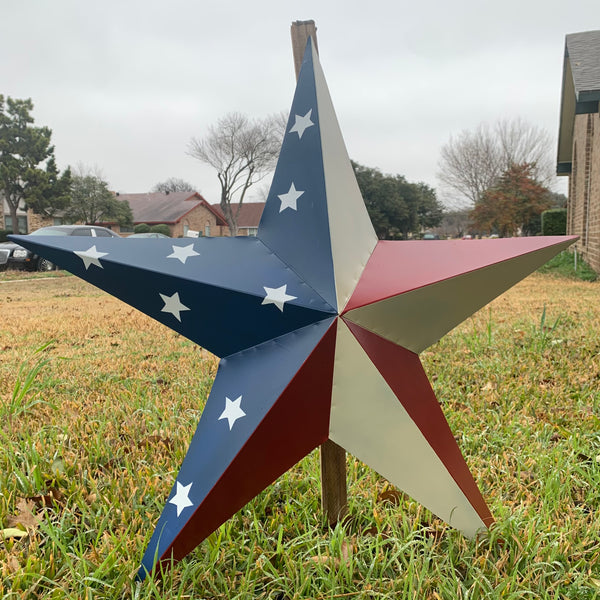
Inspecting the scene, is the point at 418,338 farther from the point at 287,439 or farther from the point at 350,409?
the point at 287,439

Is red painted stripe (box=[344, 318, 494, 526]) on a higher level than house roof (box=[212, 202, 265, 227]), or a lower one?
lower

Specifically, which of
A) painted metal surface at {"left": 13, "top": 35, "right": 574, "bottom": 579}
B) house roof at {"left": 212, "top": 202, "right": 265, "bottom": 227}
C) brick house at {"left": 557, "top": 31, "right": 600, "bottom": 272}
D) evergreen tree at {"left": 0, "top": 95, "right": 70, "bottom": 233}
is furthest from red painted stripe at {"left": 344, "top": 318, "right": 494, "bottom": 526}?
house roof at {"left": 212, "top": 202, "right": 265, "bottom": 227}

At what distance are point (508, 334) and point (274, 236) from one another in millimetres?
3375

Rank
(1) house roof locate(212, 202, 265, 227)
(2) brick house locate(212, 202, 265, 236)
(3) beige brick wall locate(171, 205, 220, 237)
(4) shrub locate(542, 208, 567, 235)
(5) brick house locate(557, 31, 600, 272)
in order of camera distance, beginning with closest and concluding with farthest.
Result: (5) brick house locate(557, 31, 600, 272)
(4) shrub locate(542, 208, 567, 235)
(3) beige brick wall locate(171, 205, 220, 237)
(2) brick house locate(212, 202, 265, 236)
(1) house roof locate(212, 202, 265, 227)

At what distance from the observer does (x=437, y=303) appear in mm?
1349

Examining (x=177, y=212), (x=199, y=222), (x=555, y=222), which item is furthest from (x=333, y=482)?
(x=199, y=222)

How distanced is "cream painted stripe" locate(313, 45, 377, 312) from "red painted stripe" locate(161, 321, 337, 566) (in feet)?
0.62

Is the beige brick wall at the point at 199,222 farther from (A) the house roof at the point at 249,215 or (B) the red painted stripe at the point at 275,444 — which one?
(B) the red painted stripe at the point at 275,444

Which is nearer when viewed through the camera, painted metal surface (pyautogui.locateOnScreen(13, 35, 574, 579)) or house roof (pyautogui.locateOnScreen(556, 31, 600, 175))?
painted metal surface (pyautogui.locateOnScreen(13, 35, 574, 579))

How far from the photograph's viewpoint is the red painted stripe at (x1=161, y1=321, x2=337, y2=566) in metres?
1.12

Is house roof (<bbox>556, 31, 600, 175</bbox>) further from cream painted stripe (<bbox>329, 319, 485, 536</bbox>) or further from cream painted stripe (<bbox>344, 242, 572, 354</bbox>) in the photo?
cream painted stripe (<bbox>329, 319, 485, 536</bbox>)

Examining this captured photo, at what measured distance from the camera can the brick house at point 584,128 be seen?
7.87 meters

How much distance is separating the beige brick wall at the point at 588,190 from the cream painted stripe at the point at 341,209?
822 cm

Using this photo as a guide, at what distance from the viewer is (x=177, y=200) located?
1612 inches
